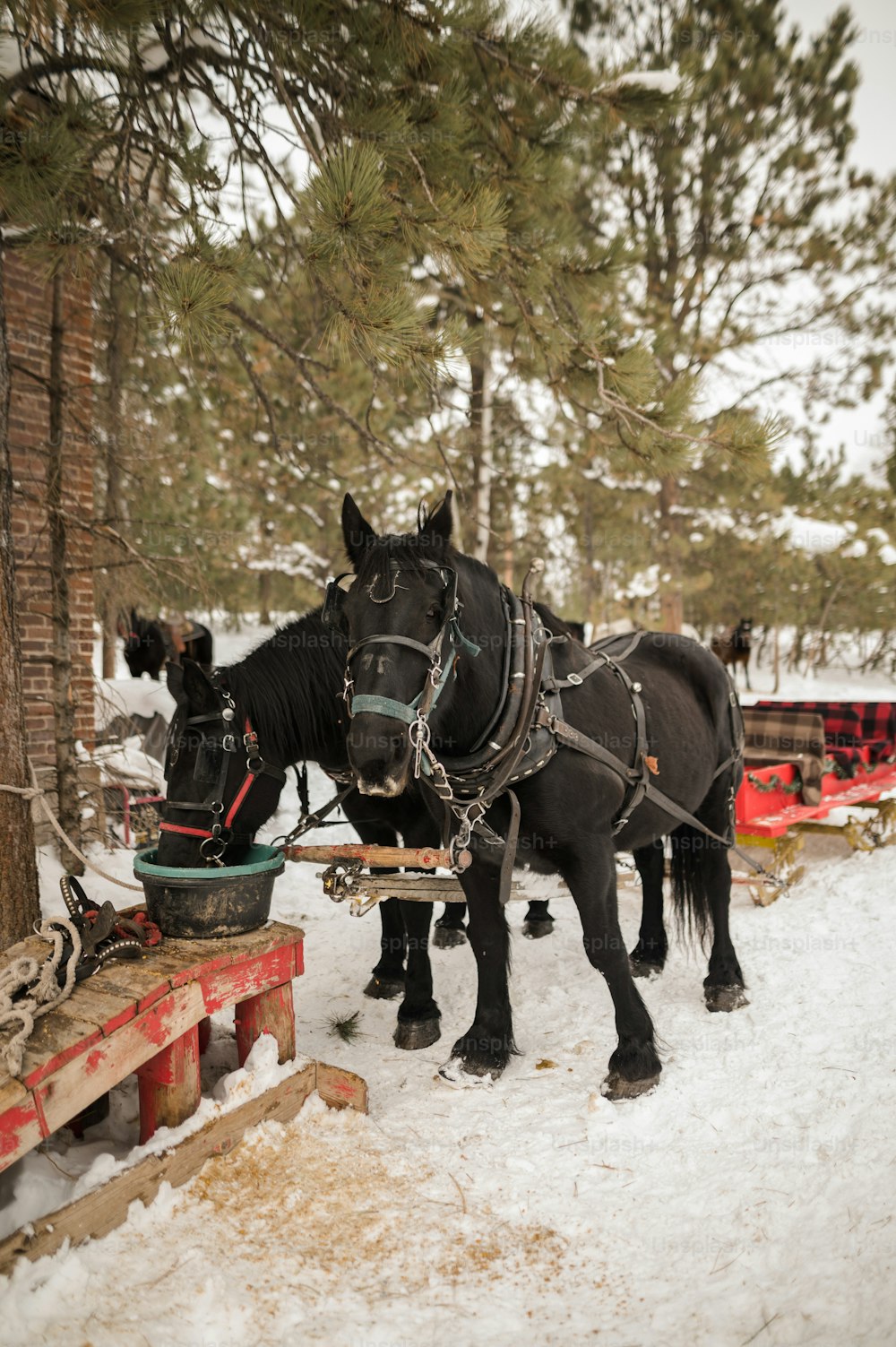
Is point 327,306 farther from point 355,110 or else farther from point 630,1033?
point 630,1033

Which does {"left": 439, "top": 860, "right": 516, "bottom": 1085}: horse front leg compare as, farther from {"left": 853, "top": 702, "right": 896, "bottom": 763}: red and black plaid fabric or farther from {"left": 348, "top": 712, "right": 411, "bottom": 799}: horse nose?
{"left": 853, "top": 702, "right": 896, "bottom": 763}: red and black plaid fabric

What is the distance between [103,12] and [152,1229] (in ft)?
12.2

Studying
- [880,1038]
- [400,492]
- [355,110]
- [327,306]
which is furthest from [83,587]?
[400,492]

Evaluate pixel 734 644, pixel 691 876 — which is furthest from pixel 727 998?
pixel 734 644

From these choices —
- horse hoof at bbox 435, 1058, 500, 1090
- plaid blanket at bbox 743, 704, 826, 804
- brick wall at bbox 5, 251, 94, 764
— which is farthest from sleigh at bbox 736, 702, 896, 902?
brick wall at bbox 5, 251, 94, 764

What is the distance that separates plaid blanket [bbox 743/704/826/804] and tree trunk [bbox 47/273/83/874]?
14.5ft

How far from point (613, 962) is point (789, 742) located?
3.56m

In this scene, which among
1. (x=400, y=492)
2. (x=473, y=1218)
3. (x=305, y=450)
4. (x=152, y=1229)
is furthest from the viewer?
(x=400, y=492)

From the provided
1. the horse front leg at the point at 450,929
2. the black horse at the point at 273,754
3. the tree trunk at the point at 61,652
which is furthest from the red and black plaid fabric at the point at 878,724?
the tree trunk at the point at 61,652

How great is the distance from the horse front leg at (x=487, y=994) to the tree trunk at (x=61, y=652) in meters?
2.96

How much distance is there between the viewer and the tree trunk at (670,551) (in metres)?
12.3

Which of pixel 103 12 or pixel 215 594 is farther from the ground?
pixel 103 12

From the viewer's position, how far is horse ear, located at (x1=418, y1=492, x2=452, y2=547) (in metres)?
2.48

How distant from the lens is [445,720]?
8.55ft
